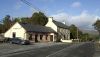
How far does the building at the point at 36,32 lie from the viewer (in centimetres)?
6806

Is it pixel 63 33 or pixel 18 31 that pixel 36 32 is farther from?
pixel 63 33

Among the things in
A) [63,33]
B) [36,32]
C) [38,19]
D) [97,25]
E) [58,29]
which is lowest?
[36,32]

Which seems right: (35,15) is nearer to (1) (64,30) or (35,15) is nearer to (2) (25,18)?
(2) (25,18)

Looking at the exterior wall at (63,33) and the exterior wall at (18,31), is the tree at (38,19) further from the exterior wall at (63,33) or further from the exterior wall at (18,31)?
the exterior wall at (18,31)

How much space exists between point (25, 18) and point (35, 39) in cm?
4318

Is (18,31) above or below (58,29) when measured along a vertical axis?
below

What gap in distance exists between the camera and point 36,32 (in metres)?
71.8

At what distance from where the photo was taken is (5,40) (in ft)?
194

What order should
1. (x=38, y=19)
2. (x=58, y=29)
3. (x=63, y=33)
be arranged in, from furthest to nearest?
(x=38, y=19), (x=63, y=33), (x=58, y=29)

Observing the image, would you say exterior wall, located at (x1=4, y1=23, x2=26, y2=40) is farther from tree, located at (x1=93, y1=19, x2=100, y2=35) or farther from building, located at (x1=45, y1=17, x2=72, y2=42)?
building, located at (x1=45, y1=17, x2=72, y2=42)

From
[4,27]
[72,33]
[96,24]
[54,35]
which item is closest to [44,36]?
[54,35]

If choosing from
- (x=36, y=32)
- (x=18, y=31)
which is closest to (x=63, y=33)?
(x=36, y=32)

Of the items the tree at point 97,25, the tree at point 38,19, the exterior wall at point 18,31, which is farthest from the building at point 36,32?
the tree at point 97,25

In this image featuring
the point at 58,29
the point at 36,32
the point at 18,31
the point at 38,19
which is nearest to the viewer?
the point at 18,31
